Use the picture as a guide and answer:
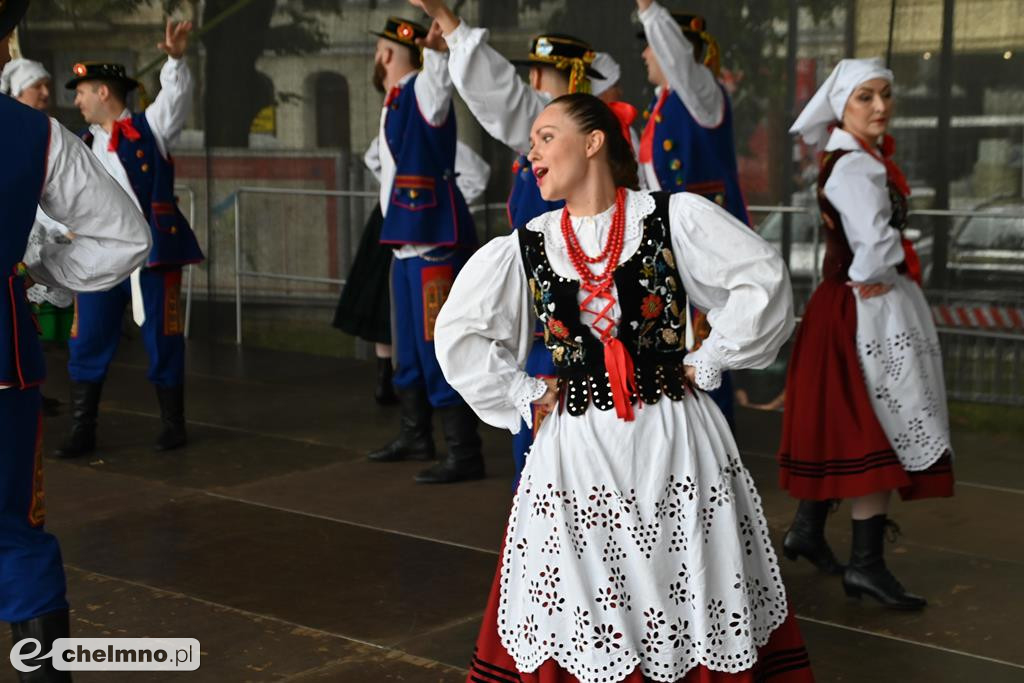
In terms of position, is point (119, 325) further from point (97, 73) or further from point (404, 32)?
point (404, 32)

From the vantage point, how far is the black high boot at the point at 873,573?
4.38 m

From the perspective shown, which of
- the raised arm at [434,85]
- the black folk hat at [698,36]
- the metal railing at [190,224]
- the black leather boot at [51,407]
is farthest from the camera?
the metal railing at [190,224]

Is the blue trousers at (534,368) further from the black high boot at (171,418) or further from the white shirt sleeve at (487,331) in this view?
the black high boot at (171,418)

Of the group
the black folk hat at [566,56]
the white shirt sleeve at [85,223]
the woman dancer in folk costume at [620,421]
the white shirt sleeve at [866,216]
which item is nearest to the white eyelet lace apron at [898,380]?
the white shirt sleeve at [866,216]

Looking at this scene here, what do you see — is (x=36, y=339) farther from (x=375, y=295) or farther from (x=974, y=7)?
(x=974, y=7)

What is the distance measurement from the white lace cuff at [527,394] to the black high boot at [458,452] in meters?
2.93

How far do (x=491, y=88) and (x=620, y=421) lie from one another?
219 centimetres

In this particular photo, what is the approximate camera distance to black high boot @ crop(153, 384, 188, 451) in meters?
6.64

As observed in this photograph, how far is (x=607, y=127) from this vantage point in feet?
10.2

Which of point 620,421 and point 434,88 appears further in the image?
point 434,88

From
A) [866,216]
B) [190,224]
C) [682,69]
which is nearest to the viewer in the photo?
[866,216]

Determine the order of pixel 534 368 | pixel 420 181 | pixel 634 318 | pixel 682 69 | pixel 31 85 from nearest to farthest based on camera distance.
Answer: pixel 634 318, pixel 534 368, pixel 682 69, pixel 420 181, pixel 31 85

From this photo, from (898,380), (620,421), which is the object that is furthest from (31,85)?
(620,421)

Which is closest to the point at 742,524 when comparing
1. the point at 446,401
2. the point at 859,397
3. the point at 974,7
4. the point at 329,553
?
the point at 859,397
